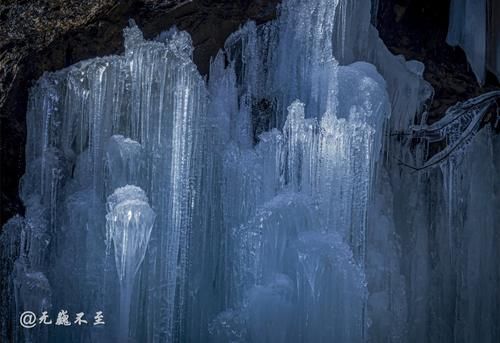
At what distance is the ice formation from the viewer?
5918 mm

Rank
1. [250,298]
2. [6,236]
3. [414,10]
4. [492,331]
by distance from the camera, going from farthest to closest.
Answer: [414,10] < [492,331] < [6,236] < [250,298]

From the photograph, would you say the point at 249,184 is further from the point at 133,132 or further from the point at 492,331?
the point at 492,331

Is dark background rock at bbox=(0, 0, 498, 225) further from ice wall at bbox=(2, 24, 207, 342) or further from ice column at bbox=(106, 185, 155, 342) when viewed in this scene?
ice column at bbox=(106, 185, 155, 342)

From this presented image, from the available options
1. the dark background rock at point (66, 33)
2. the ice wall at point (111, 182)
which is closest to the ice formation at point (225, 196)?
the ice wall at point (111, 182)

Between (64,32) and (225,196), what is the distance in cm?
218

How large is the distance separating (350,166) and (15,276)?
10.1 ft

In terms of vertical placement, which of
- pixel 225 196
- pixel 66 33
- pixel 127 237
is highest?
pixel 66 33

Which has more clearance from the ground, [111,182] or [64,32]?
[64,32]

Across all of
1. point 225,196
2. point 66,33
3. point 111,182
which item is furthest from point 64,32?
point 225,196

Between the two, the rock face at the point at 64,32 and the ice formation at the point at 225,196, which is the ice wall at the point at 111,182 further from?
the rock face at the point at 64,32

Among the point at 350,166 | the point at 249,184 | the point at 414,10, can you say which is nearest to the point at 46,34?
the point at 249,184

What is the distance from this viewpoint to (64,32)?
6.92 metres

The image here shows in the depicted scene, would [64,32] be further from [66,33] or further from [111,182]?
[111,182]

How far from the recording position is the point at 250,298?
5.89 m
